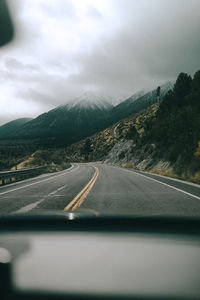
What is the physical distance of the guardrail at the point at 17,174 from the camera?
16047 mm

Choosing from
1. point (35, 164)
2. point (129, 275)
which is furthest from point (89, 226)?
point (35, 164)

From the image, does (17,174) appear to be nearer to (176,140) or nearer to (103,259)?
(176,140)

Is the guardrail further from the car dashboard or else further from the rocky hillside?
the car dashboard

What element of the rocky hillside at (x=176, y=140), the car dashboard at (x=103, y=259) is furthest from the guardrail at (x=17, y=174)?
the car dashboard at (x=103, y=259)

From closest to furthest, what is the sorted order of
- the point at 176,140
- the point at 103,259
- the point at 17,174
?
the point at 103,259 < the point at 17,174 < the point at 176,140

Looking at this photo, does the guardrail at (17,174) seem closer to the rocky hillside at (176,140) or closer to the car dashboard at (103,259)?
the rocky hillside at (176,140)

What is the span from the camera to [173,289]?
1.69 metres

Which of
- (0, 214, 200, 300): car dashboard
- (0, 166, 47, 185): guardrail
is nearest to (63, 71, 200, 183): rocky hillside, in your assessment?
(0, 166, 47, 185): guardrail

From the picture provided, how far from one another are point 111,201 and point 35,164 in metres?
29.9

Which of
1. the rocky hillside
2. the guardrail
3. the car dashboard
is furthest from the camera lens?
the rocky hillside

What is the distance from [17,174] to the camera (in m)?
18.2

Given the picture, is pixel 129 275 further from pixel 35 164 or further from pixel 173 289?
pixel 35 164

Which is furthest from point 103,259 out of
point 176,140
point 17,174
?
point 176,140

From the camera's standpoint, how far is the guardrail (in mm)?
16047
